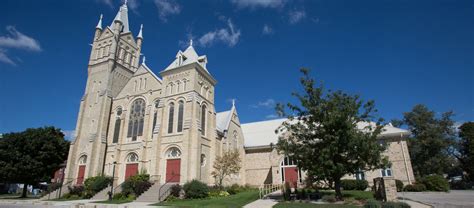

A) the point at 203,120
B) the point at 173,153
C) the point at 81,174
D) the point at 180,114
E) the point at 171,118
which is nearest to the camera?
the point at 173,153

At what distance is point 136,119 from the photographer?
101 feet

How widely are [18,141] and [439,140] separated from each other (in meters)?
54.0

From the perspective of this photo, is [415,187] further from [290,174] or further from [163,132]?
[163,132]

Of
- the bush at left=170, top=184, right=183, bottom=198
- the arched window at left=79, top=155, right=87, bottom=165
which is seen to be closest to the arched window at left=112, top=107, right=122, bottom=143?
the arched window at left=79, top=155, right=87, bottom=165

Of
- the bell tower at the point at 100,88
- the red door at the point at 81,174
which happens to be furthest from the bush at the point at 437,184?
the red door at the point at 81,174

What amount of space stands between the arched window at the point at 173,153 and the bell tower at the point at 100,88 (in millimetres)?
9055

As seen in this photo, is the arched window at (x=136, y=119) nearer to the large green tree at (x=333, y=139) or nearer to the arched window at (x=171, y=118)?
the arched window at (x=171, y=118)

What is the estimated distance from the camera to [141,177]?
2452 centimetres

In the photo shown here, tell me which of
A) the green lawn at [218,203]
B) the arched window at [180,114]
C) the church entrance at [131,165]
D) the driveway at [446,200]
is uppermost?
the arched window at [180,114]

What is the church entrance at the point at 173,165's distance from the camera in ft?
82.0

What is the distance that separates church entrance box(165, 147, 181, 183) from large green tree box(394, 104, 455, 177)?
33.3 m

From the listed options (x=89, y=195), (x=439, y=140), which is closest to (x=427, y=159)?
(x=439, y=140)

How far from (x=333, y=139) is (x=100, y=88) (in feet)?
96.9

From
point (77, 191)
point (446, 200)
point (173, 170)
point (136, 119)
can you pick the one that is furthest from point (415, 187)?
point (77, 191)
